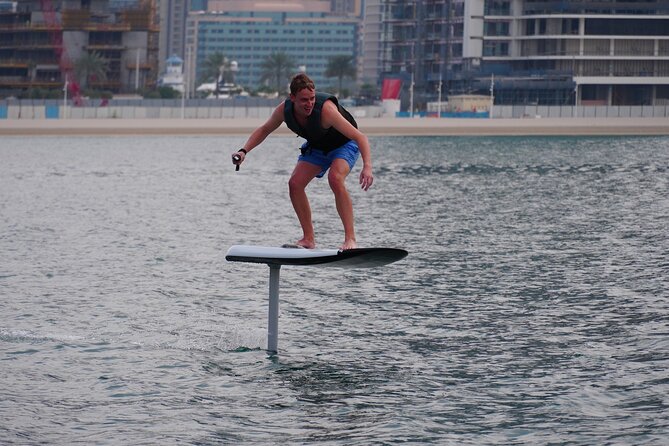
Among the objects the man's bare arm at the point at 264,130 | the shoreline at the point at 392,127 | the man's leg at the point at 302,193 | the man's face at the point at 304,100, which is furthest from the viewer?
the shoreline at the point at 392,127

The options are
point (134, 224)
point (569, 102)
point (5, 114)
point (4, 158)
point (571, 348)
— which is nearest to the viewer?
point (571, 348)

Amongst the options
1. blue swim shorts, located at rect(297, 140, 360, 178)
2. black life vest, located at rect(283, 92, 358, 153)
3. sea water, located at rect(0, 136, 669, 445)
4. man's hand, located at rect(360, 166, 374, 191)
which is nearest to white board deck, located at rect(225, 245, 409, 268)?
man's hand, located at rect(360, 166, 374, 191)

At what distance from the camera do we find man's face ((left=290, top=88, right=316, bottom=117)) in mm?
16312

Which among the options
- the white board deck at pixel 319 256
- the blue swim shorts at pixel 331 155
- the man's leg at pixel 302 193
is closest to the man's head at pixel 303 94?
the blue swim shorts at pixel 331 155

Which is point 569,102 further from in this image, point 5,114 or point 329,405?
point 329,405

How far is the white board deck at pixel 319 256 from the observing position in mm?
15961

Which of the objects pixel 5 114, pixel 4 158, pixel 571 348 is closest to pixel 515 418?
pixel 571 348

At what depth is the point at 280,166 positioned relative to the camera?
296ft

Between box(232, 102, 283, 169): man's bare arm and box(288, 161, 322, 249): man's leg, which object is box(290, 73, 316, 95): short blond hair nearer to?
box(232, 102, 283, 169): man's bare arm

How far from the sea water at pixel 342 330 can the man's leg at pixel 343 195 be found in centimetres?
193

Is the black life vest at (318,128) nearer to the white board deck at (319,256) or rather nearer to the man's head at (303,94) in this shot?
the man's head at (303,94)

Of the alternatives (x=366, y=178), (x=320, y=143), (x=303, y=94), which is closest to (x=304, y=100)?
(x=303, y=94)

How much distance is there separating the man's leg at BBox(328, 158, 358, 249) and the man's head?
834 millimetres

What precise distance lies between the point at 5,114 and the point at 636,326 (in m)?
147
